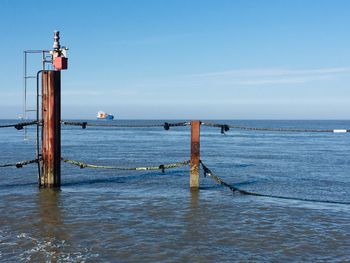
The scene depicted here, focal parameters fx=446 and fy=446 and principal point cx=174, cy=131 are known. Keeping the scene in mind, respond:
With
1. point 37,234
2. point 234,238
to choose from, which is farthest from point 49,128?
point 234,238

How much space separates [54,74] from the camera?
548 inches

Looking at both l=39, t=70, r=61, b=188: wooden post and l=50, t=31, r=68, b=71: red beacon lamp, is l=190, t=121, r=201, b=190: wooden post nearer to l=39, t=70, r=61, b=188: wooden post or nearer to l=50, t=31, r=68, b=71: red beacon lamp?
l=39, t=70, r=61, b=188: wooden post

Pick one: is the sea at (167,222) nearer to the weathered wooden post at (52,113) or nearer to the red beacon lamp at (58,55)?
the weathered wooden post at (52,113)

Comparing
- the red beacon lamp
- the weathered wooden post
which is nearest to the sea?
the weathered wooden post

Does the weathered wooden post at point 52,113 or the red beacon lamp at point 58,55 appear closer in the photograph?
the weathered wooden post at point 52,113

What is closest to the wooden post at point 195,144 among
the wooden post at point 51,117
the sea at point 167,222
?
the sea at point 167,222

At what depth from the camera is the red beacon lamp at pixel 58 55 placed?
552 inches

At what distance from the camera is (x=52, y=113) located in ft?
45.6

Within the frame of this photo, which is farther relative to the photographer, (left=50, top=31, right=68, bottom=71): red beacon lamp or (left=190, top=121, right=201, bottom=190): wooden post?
(left=50, top=31, right=68, bottom=71): red beacon lamp

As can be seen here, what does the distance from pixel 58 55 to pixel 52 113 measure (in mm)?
1886

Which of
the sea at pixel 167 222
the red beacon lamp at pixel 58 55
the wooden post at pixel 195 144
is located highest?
the red beacon lamp at pixel 58 55

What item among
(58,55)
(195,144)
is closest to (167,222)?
(195,144)

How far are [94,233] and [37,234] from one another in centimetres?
117

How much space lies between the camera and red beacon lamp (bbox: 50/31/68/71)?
14.0 meters
